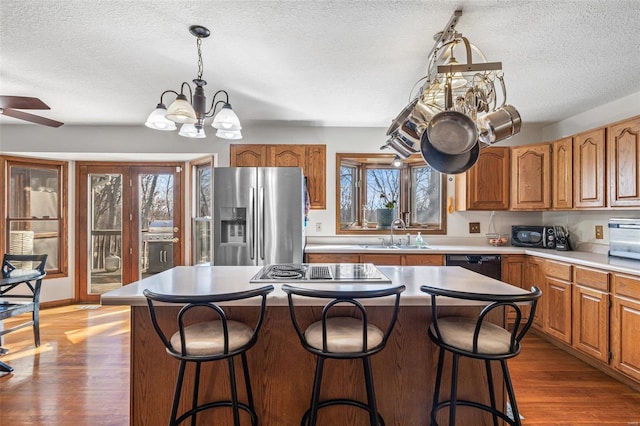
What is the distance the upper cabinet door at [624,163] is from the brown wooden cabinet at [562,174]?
445 mm

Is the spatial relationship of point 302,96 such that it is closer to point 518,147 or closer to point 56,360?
point 518,147

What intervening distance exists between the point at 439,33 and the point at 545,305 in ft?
8.99

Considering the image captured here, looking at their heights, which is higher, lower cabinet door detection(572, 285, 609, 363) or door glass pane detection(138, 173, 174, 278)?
door glass pane detection(138, 173, 174, 278)

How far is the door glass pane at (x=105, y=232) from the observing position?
4.74m

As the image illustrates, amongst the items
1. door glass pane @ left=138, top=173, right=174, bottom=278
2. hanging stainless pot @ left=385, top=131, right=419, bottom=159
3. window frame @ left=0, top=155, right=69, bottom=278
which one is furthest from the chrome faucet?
window frame @ left=0, top=155, right=69, bottom=278

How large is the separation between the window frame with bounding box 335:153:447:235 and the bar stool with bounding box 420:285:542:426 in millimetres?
2616

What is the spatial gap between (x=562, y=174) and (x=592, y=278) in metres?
1.22

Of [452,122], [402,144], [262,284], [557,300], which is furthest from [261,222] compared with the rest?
[557,300]

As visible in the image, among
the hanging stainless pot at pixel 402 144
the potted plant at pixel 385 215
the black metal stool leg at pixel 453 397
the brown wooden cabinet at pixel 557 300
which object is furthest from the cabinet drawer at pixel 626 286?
the potted plant at pixel 385 215

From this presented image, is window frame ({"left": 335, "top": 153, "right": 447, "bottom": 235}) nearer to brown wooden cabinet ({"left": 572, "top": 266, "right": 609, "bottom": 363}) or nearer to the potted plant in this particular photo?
the potted plant

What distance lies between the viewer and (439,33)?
6.56ft

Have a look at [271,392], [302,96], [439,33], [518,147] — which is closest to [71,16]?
[302,96]

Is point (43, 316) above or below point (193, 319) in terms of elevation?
below

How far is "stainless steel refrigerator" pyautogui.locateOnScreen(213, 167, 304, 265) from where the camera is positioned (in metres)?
3.43
